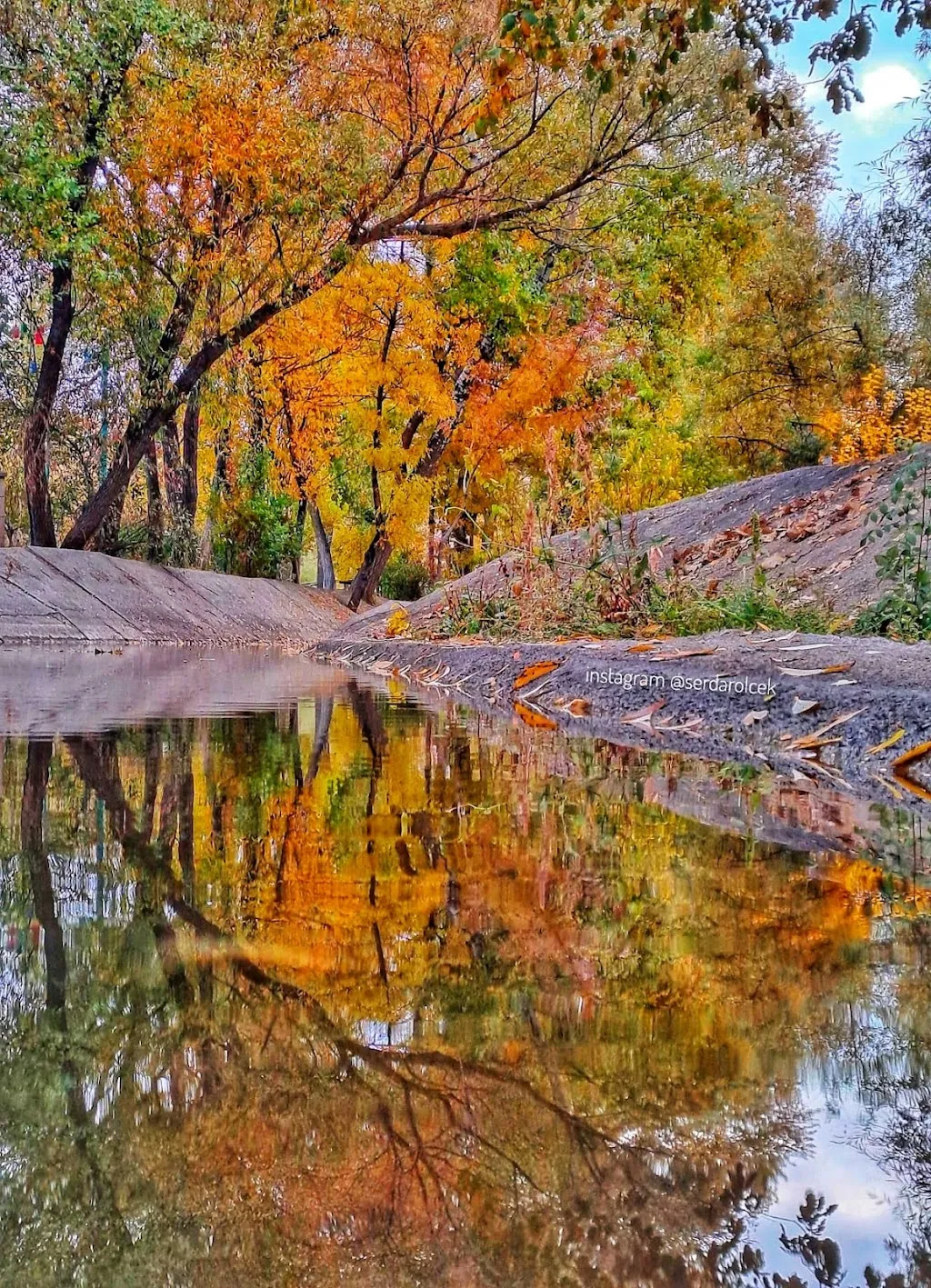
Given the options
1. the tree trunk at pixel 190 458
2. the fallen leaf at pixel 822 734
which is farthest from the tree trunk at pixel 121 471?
the fallen leaf at pixel 822 734

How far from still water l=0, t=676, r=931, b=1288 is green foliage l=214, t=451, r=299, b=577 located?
2077 centimetres

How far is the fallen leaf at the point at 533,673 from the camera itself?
20.9ft

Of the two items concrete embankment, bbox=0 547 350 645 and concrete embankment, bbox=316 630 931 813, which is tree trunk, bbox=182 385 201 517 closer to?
concrete embankment, bbox=0 547 350 645

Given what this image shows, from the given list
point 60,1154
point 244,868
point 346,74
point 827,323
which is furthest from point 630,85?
point 60,1154

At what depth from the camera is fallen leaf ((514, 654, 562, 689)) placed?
638 centimetres

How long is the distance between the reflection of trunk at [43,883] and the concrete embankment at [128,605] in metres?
10.2

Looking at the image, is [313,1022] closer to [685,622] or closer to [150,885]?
[150,885]

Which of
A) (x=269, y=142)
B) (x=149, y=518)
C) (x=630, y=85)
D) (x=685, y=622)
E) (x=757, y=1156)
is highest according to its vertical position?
(x=630, y=85)

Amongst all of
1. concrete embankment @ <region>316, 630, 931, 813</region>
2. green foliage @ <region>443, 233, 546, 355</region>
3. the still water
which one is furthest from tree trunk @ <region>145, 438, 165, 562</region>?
the still water

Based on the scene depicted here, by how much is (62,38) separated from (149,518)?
7183 mm

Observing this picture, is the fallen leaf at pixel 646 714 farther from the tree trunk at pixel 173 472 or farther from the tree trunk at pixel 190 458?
the tree trunk at pixel 190 458

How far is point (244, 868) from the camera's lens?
1920 millimetres

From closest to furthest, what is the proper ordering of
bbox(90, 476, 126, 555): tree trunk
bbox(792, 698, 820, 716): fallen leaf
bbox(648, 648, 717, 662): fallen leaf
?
1. bbox(792, 698, 820, 716): fallen leaf
2. bbox(648, 648, 717, 662): fallen leaf
3. bbox(90, 476, 126, 555): tree trunk

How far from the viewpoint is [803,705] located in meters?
4.15
